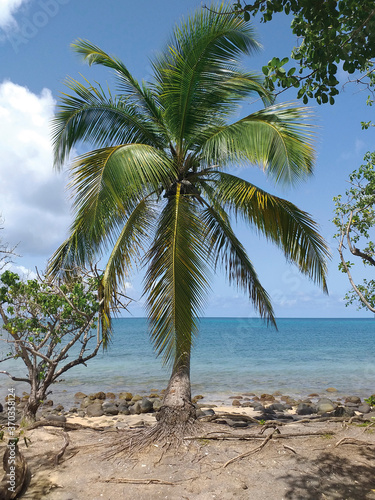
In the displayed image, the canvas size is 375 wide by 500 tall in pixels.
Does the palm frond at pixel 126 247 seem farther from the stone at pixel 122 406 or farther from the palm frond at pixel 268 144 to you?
the stone at pixel 122 406

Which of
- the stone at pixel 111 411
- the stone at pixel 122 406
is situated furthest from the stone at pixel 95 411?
the stone at pixel 122 406

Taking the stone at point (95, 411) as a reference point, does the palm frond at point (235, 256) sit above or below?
above

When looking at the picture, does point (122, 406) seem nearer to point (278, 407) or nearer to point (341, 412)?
point (278, 407)

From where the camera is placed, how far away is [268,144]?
7.91 meters

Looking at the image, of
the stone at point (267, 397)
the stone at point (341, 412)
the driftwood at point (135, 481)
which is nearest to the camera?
the driftwood at point (135, 481)

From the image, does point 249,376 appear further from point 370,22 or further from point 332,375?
point 370,22

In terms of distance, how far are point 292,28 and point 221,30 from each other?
384 cm

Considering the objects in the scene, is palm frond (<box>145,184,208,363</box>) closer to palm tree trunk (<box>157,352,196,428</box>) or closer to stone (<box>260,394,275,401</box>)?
palm tree trunk (<box>157,352,196,428</box>)

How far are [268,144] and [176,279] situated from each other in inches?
123

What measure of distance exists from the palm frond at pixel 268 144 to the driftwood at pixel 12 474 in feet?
20.0

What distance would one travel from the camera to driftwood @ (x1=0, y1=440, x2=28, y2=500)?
600 centimetres

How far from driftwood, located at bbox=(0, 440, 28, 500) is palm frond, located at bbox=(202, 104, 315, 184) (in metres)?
6.10

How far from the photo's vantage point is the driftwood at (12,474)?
6.00 metres

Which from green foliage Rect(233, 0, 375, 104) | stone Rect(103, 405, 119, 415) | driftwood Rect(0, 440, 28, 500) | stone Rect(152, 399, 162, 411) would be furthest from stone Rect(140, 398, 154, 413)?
green foliage Rect(233, 0, 375, 104)
